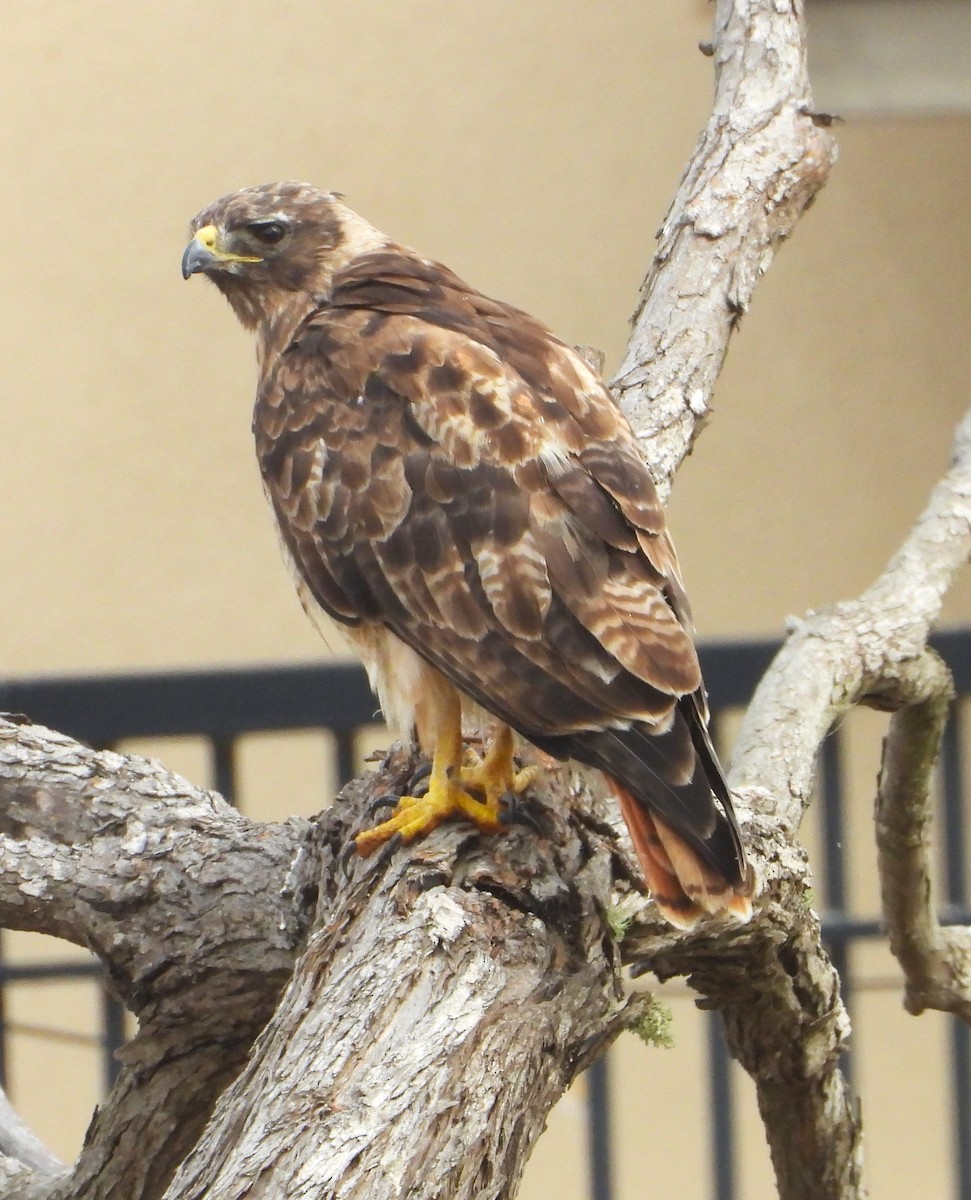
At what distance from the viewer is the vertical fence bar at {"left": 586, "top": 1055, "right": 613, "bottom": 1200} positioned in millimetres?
3646

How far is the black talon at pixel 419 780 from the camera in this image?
1.95m

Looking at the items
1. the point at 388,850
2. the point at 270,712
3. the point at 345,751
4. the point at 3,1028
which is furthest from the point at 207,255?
the point at 3,1028

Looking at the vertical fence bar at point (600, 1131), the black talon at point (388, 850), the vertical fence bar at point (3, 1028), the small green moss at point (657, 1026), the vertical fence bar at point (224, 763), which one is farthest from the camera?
the vertical fence bar at point (600, 1131)

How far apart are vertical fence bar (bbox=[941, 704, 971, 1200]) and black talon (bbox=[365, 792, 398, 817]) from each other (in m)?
1.76

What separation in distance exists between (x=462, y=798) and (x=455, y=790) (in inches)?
0.9

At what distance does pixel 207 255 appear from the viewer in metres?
2.26

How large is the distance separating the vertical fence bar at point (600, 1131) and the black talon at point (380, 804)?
6.48ft

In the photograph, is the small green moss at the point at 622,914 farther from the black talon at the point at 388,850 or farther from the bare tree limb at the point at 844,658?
the bare tree limb at the point at 844,658

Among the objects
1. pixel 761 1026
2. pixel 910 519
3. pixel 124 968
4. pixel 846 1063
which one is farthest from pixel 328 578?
pixel 910 519

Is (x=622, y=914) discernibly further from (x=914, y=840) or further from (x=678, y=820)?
(x=914, y=840)

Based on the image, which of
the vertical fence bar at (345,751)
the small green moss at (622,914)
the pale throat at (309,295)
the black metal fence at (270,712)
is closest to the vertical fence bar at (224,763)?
the black metal fence at (270,712)

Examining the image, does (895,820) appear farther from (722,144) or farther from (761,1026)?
(722,144)

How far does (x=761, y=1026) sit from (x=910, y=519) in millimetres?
2713

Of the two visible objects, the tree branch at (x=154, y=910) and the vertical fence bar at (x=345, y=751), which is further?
the vertical fence bar at (x=345, y=751)
